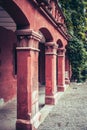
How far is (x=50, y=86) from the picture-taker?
11016 mm

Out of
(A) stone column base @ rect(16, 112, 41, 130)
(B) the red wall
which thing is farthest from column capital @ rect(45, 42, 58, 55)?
(A) stone column base @ rect(16, 112, 41, 130)

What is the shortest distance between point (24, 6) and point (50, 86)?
537cm

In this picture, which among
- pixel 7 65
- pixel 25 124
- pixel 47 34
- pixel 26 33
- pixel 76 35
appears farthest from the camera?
pixel 76 35

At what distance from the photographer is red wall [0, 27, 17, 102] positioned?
10922 mm

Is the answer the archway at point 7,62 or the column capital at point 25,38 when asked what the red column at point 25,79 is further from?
the archway at point 7,62

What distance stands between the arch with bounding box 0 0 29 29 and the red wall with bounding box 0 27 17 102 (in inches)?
163

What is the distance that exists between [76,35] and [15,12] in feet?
50.6

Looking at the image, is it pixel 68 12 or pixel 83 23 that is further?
pixel 83 23

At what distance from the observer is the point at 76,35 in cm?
2108

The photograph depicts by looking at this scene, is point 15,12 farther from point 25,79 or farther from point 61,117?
point 61,117

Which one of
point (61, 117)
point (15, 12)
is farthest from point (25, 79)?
point (61, 117)

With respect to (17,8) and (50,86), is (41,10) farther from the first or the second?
(50,86)

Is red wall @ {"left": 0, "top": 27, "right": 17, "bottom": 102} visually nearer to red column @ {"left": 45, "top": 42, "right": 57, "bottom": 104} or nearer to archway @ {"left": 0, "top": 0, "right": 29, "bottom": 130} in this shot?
archway @ {"left": 0, "top": 0, "right": 29, "bottom": 130}

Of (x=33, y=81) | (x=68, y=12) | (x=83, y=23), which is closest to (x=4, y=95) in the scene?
(x=33, y=81)
